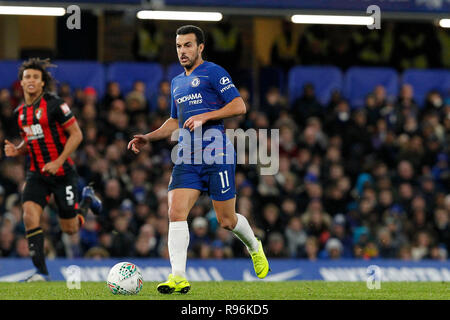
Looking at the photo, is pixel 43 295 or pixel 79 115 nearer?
pixel 43 295

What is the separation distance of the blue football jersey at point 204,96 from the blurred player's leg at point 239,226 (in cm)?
52

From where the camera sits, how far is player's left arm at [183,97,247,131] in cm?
810

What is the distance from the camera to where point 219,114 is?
330 inches

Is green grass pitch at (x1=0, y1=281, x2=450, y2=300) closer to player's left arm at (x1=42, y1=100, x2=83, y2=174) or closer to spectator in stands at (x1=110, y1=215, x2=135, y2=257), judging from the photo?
player's left arm at (x1=42, y1=100, x2=83, y2=174)

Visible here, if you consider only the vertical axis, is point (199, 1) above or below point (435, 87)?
above

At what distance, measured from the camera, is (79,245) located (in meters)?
14.5

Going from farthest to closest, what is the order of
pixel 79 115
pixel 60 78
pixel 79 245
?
pixel 60 78 < pixel 79 115 < pixel 79 245

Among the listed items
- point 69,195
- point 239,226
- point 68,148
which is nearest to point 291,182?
point 69,195

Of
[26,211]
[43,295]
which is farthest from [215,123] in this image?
[26,211]

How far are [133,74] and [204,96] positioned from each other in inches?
388

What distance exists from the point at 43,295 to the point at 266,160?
868 centimetres

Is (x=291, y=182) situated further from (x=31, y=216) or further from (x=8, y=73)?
(x=31, y=216)

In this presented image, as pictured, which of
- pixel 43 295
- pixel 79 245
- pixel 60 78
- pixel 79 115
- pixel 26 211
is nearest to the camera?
pixel 43 295
